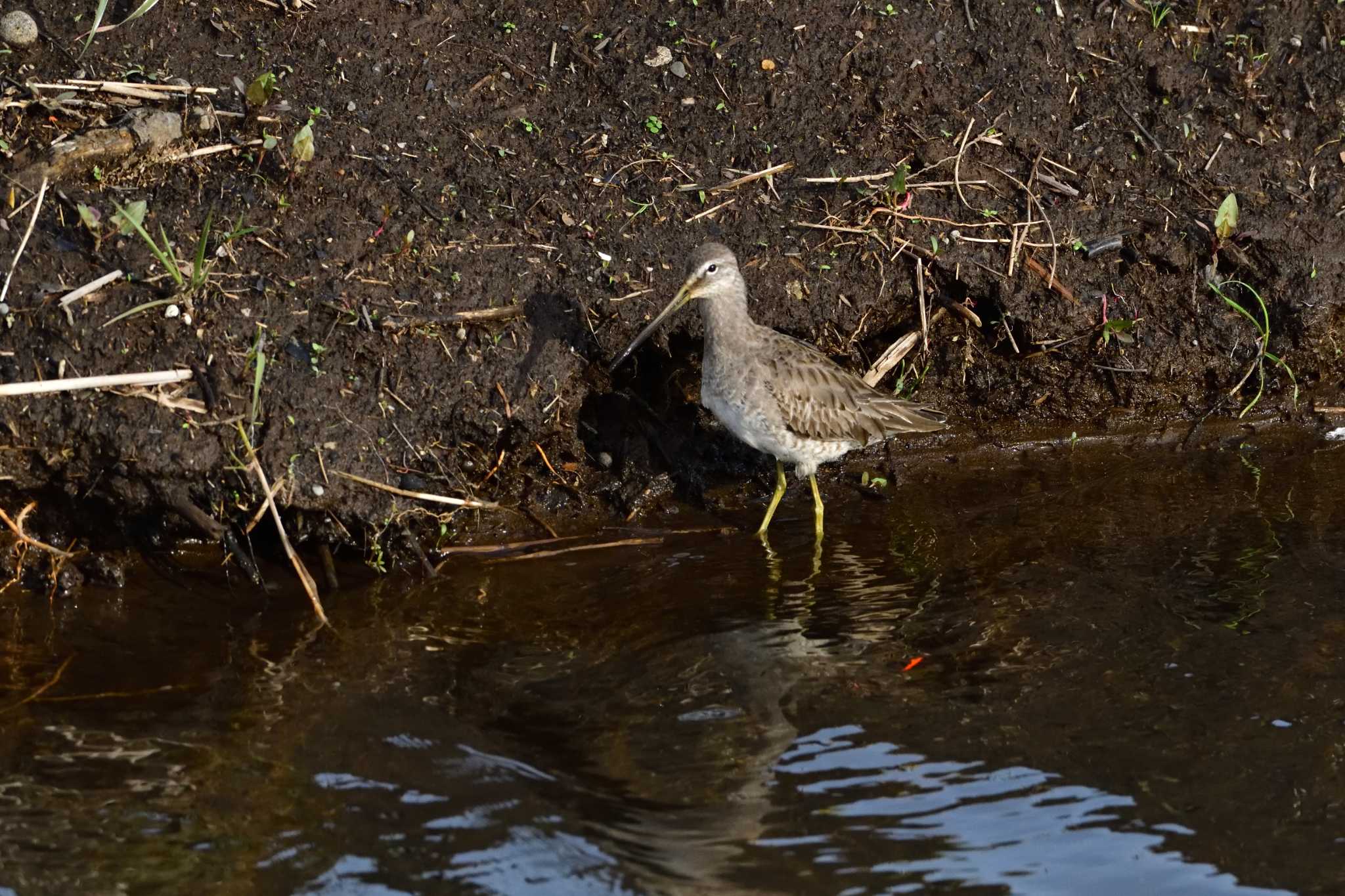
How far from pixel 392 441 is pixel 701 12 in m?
3.53

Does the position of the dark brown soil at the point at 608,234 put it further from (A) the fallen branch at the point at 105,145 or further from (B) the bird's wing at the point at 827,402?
(B) the bird's wing at the point at 827,402

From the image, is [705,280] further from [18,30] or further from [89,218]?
[18,30]

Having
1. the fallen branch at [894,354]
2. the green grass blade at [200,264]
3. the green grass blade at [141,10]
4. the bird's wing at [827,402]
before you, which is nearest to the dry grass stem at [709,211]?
the bird's wing at [827,402]

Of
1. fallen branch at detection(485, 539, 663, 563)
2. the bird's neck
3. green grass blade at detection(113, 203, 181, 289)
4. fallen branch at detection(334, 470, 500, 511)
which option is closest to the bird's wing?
the bird's neck

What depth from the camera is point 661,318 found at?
713cm

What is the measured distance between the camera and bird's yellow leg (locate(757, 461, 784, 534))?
24.0 feet

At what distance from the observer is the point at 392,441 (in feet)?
22.0

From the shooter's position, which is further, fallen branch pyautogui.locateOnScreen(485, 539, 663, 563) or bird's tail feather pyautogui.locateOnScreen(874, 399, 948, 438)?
bird's tail feather pyautogui.locateOnScreen(874, 399, 948, 438)

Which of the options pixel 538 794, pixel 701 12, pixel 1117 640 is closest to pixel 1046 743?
pixel 1117 640

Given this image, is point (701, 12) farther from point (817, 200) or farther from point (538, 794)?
point (538, 794)

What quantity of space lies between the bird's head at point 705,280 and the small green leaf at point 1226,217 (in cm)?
293

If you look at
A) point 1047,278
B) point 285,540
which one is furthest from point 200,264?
point 1047,278

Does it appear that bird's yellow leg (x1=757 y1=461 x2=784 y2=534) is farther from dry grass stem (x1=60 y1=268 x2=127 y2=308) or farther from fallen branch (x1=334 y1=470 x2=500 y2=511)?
dry grass stem (x1=60 y1=268 x2=127 y2=308)

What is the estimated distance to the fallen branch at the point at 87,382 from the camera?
619cm
